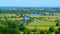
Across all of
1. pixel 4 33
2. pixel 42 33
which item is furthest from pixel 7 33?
pixel 42 33

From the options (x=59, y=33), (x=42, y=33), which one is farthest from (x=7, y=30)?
(x=59, y=33)

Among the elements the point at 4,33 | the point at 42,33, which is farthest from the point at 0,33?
the point at 42,33

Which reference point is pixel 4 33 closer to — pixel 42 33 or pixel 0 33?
pixel 0 33

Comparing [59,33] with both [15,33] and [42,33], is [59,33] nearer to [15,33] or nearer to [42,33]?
[42,33]

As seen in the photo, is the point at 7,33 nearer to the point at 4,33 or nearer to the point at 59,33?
the point at 4,33

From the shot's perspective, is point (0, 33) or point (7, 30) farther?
point (7, 30)
